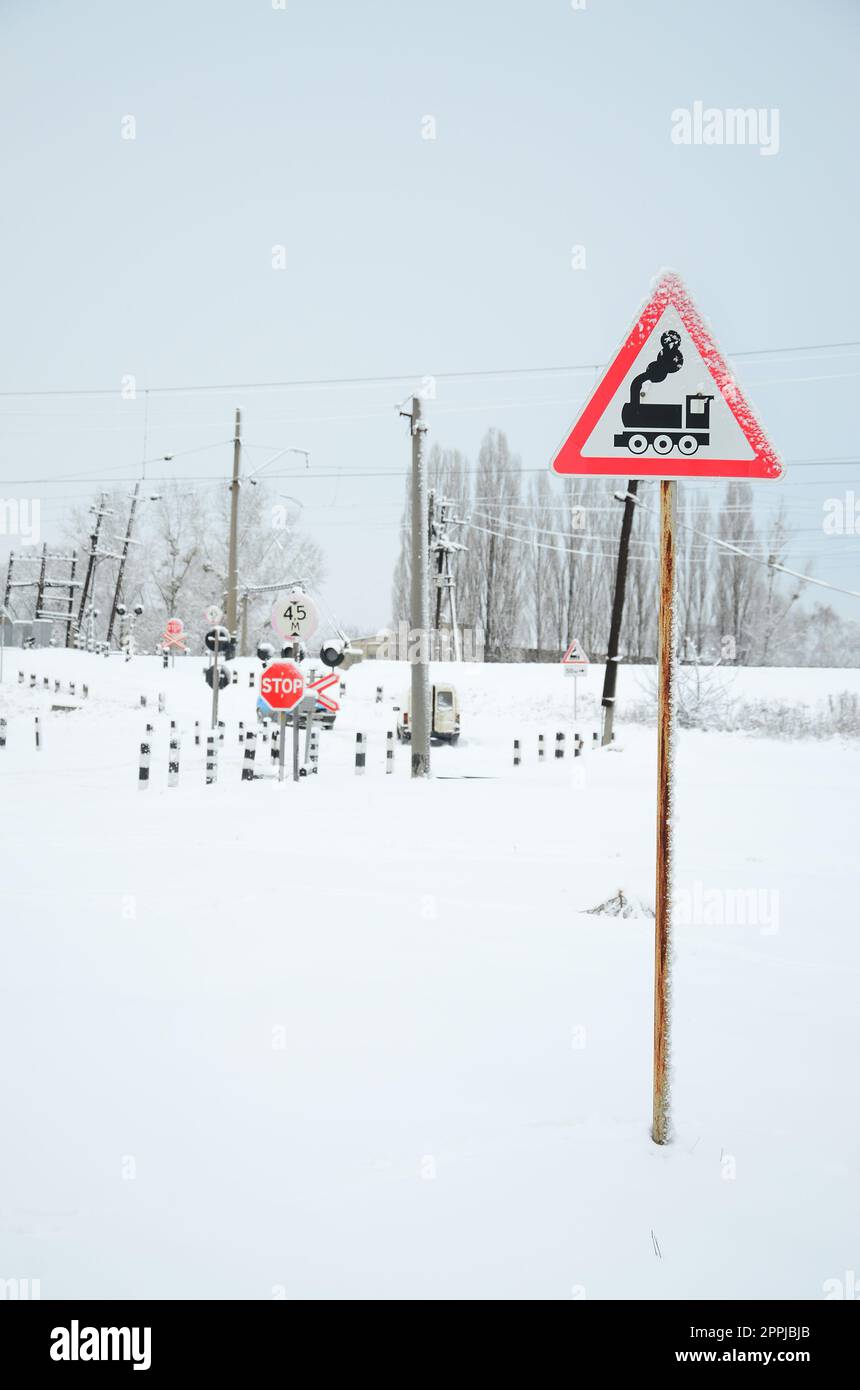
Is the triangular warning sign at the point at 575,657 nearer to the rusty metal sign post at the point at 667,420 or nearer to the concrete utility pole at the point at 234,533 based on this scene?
the concrete utility pole at the point at 234,533

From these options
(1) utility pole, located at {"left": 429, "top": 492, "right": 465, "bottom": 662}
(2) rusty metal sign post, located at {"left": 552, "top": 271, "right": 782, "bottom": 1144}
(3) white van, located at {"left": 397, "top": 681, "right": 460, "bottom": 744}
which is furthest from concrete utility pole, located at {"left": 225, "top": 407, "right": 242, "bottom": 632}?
(2) rusty metal sign post, located at {"left": 552, "top": 271, "right": 782, "bottom": 1144}

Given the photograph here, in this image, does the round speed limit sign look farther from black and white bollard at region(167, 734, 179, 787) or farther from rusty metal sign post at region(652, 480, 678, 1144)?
rusty metal sign post at region(652, 480, 678, 1144)

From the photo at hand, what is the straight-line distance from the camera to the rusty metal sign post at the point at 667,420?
362 centimetres

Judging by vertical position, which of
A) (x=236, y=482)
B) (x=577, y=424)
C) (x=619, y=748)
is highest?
(x=236, y=482)

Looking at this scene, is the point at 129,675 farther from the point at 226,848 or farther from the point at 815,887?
the point at 815,887

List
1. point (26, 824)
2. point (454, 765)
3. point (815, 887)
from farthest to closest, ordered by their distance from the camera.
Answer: point (454, 765)
point (26, 824)
point (815, 887)

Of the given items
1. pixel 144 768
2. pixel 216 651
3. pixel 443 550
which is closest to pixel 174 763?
pixel 144 768

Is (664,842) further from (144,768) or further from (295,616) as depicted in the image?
(144,768)

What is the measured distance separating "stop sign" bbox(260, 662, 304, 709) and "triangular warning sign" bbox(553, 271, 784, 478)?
1141 cm

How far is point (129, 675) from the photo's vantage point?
39.8m

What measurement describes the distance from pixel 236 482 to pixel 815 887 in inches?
970

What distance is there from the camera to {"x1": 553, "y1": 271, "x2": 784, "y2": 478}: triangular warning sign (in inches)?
143

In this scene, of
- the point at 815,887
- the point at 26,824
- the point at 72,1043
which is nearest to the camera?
the point at 72,1043
